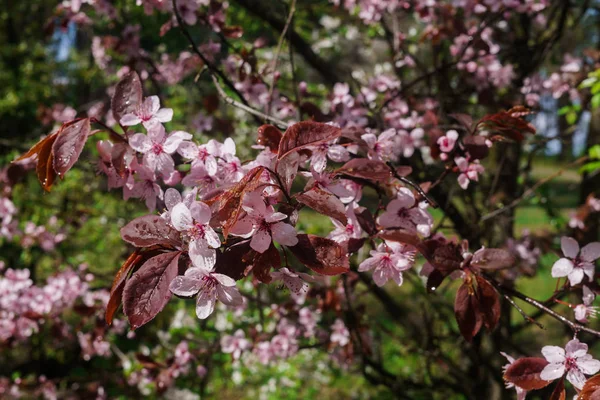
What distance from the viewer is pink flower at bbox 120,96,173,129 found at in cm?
101

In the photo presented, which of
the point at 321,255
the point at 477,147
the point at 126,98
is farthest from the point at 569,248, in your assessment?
the point at 126,98

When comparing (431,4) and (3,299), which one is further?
(431,4)

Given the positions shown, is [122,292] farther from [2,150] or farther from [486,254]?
[2,150]

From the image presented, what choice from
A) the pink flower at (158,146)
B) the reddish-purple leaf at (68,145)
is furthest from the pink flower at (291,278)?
the reddish-purple leaf at (68,145)

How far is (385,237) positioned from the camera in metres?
0.90

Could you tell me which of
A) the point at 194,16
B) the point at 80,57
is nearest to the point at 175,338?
the point at 194,16

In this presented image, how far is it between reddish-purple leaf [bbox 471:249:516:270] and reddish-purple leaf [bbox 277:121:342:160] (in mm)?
403

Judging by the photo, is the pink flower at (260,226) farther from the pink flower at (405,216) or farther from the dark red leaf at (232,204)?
the pink flower at (405,216)

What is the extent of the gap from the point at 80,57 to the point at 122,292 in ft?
20.7

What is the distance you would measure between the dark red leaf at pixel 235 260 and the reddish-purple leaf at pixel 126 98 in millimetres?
398

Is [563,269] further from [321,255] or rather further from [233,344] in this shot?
[233,344]

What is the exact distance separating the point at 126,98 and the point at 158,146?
0.45 feet

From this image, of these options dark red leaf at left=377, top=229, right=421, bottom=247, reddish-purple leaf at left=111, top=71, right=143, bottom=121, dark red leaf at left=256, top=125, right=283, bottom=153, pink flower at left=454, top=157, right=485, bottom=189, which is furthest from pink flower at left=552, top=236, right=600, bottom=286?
reddish-purple leaf at left=111, top=71, right=143, bottom=121

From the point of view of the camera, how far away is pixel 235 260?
84 cm
